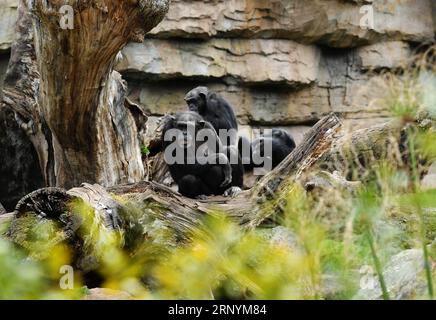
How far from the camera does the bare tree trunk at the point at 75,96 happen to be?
5.39 m

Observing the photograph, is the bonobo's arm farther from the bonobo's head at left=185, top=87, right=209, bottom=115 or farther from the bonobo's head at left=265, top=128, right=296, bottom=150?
the bonobo's head at left=265, top=128, right=296, bottom=150

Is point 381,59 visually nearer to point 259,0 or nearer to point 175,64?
point 259,0

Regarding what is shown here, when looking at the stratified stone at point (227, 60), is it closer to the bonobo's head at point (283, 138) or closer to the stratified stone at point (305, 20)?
the stratified stone at point (305, 20)

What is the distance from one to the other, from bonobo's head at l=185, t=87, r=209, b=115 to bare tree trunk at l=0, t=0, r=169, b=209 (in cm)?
81

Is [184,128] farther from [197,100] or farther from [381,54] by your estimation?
[381,54]

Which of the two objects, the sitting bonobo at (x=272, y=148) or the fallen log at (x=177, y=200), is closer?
the fallen log at (x=177, y=200)

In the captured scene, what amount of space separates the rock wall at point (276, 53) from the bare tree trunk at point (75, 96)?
15.5 ft

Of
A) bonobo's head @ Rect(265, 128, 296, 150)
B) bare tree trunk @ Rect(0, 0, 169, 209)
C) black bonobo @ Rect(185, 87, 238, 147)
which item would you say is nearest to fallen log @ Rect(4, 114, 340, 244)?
bare tree trunk @ Rect(0, 0, 169, 209)

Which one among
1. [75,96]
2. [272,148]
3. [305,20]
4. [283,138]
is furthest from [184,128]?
[305,20]

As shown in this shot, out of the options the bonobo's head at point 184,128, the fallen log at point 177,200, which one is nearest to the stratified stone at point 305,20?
the bonobo's head at point 184,128

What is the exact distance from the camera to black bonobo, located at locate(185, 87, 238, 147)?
26.9ft

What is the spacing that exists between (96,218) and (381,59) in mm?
9977

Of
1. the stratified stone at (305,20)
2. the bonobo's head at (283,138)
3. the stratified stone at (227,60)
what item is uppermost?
the stratified stone at (305,20)

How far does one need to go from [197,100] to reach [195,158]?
1.38m
